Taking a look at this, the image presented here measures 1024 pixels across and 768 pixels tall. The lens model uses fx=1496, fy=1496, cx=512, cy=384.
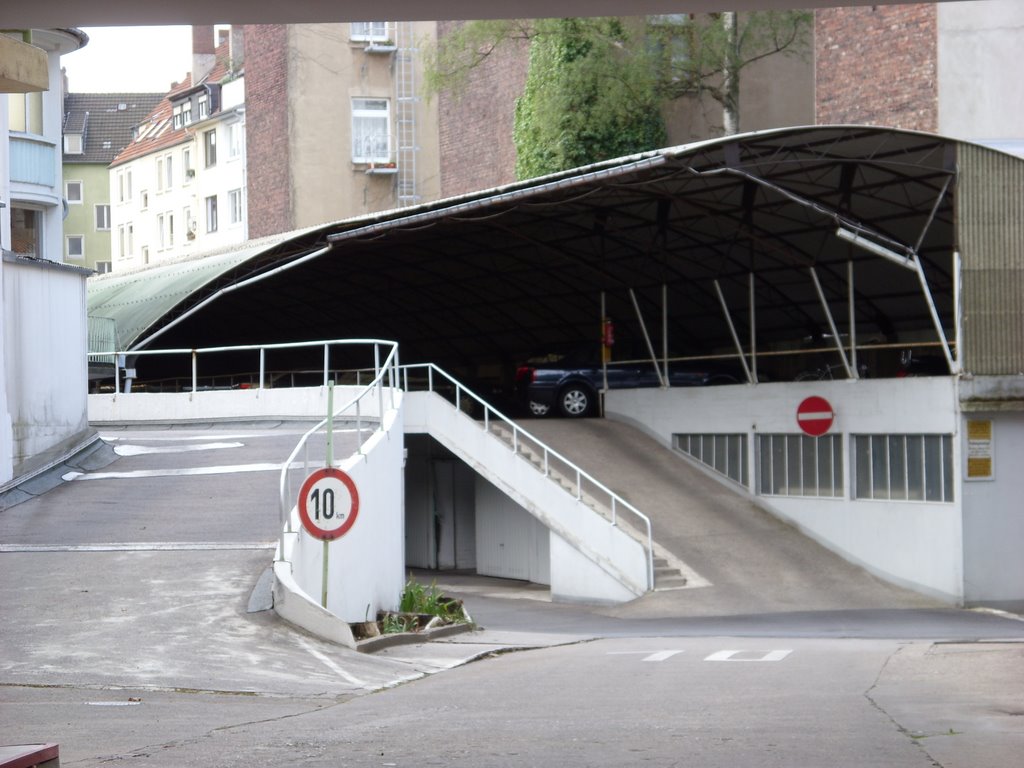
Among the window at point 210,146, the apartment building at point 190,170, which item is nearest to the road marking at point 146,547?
the apartment building at point 190,170

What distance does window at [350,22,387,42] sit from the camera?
60125 millimetres

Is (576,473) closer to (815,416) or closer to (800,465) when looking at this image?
(800,465)

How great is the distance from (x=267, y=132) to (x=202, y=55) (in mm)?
16469

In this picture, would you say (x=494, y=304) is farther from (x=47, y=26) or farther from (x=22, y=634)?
(x=47, y=26)

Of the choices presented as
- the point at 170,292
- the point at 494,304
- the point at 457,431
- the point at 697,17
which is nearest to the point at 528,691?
the point at 457,431

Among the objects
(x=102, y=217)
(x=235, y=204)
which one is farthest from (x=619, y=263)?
(x=102, y=217)

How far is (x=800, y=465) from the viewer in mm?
31812

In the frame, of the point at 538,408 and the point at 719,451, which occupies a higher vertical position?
the point at 538,408

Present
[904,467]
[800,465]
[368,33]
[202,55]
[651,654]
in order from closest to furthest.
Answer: [651,654] → [904,467] → [800,465] → [368,33] → [202,55]

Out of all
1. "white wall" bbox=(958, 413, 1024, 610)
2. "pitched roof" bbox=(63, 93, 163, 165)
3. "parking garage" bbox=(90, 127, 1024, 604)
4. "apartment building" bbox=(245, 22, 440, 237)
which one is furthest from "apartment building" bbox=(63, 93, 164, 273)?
"white wall" bbox=(958, 413, 1024, 610)

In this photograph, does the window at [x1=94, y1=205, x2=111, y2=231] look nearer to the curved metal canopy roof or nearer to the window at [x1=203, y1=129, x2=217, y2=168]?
the window at [x1=203, y1=129, x2=217, y2=168]

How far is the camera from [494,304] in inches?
1758

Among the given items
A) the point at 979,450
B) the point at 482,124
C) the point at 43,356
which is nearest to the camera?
the point at 43,356

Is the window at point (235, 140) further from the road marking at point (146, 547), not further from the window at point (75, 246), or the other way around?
the road marking at point (146, 547)
